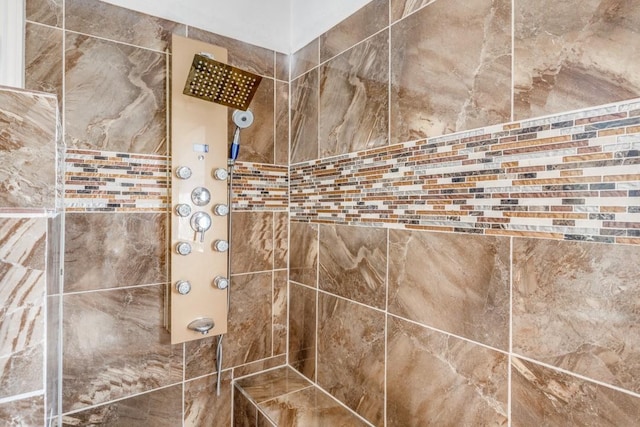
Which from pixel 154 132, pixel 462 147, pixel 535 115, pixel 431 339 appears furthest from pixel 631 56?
pixel 154 132

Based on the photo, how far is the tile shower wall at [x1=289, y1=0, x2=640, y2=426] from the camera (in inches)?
26.3

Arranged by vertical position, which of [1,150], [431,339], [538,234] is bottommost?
[431,339]

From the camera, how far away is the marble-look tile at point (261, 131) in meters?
1.55

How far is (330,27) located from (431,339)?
132 centimetres

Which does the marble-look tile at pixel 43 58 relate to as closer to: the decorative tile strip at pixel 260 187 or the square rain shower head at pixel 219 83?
the square rain shower head at pixel 219 83

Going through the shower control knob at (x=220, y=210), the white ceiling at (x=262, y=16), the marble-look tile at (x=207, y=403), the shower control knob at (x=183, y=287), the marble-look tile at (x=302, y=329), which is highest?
the white ceiling at (x=262, y=16)

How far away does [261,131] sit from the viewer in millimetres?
1594

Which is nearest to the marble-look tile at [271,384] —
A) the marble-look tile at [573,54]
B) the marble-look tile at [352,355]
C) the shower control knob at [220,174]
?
the marble-look tile at [352,355]

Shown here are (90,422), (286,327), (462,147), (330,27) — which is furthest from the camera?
(286,327)

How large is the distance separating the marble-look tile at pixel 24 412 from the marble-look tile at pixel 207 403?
95 centimetres

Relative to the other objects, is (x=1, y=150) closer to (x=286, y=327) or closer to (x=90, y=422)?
(x=90, y=422)

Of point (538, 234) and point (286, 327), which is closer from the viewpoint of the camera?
point (538, 234)

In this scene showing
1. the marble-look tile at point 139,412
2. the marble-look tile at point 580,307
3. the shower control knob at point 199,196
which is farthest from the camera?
the shower control knob at point 199,196

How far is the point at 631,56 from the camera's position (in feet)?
Result: 2.11
